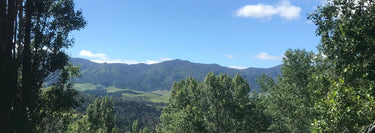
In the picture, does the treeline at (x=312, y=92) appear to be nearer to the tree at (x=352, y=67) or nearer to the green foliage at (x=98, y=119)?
the tree at (x=352, y=67)

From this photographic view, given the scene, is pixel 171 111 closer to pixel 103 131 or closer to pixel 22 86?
pixel 103 131

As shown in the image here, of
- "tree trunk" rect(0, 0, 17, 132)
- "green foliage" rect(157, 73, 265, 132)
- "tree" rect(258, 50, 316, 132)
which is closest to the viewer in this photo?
"tree trunk" rect(0, 0, 17, 132)

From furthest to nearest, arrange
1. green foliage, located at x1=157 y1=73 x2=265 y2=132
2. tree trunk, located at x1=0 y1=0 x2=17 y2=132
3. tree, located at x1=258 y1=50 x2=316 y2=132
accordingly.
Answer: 1. green foliage, located at x1=157 y1=73 x2=265 y2=132
2. tree, located at x1=258 y1=50 x2=316 y2=132
3. tree trunk, located at x1=0 y1=0 x2=17 y2=132

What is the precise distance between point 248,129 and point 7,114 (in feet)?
152

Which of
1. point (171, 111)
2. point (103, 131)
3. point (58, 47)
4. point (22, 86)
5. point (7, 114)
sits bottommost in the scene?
point (103, 131)

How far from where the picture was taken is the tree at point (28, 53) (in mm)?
15336

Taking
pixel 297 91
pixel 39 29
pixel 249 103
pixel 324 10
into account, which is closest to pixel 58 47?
pixel 39 29

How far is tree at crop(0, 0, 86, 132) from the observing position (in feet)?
50.3

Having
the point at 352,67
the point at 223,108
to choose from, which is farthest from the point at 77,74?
the point at 223,108

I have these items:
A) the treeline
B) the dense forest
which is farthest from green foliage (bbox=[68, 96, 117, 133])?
the dense forest

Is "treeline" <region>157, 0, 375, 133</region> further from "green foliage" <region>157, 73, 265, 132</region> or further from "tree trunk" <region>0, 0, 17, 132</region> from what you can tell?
"tree trunk" <region>0, 0, 17, 132</region>

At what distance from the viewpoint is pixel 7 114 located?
1497 cm

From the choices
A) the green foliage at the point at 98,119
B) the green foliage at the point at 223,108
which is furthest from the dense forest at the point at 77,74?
the green foliage at the point at 98,119

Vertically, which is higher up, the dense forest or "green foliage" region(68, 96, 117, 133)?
the dense forest
